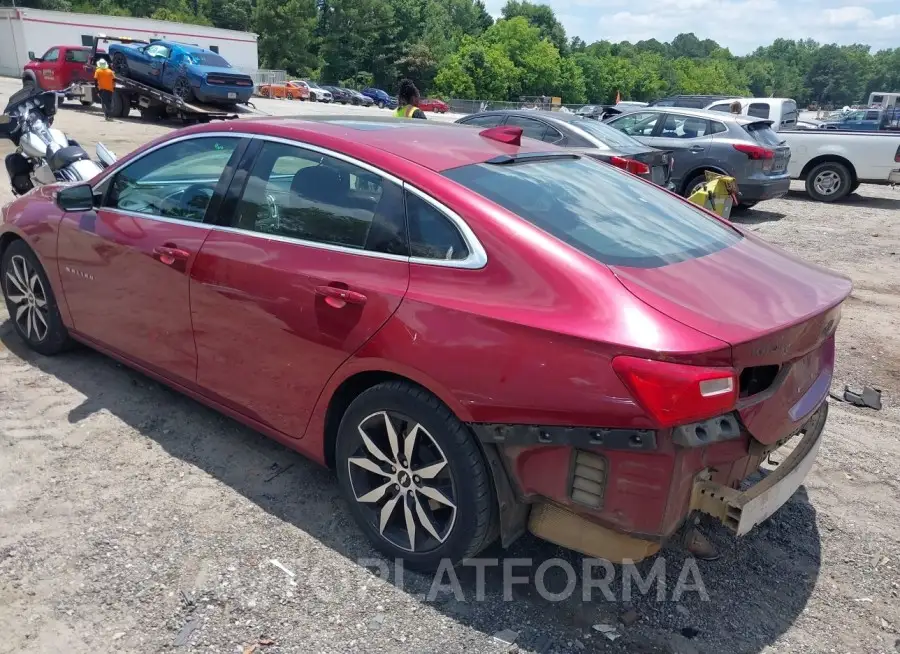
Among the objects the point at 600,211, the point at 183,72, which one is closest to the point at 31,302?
the point at 600,211

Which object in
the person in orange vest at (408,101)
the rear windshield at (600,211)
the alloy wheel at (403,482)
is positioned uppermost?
the person in orange vest at (408,101)

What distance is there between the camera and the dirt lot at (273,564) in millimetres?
2598

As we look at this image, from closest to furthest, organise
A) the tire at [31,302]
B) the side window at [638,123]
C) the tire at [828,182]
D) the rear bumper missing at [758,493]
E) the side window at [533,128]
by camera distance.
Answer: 1. the rear bumper missing at [758,493]
2. the tire at [31,302]
3. the side window at [533,128]
4. the side window at [638,123]
5. the tire at [828,182]

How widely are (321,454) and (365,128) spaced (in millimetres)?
1510

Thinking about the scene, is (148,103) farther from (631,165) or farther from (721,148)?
(631,165)

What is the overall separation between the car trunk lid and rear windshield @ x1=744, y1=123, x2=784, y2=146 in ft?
31.2

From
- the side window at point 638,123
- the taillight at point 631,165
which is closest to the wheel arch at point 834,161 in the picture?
the side window at point 638,123

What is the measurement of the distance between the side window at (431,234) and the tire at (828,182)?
13.2 meters

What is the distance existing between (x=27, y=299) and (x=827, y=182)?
13645 mm

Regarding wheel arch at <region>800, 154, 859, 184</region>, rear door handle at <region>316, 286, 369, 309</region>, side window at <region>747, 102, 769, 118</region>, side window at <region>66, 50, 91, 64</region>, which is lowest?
rear door handle at <region>316, 286, 369, 309</region>

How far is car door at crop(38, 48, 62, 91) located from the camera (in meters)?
23.9

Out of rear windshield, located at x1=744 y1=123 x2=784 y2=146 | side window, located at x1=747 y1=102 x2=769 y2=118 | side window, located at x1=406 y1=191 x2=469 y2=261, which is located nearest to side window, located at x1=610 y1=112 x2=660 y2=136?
rear windshield, located at x1=744 y1=123 x2=784 y2=146

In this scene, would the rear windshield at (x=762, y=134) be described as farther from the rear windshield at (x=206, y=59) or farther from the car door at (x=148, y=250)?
the rear windshield at (x=206, y=59)

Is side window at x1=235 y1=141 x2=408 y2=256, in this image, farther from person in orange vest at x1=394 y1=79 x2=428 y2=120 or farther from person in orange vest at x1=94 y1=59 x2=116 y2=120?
person in orange vest at x1=94 y1=59 x2=116 y2=120
